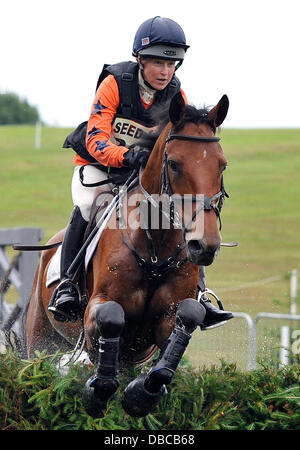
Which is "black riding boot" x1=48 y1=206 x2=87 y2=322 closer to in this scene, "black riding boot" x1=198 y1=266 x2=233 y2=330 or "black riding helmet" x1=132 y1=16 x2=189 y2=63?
"black riding boot" x1=198 y1=266 x2=233 y2=330

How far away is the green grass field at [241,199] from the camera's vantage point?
67.7 ft

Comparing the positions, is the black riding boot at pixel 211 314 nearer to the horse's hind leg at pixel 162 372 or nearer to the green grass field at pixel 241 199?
the horse's hind leg at pixel 162 372

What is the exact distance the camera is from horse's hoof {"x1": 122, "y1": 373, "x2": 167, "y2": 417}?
504cm

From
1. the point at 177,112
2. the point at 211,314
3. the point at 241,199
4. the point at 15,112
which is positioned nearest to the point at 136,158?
the point at 177,112

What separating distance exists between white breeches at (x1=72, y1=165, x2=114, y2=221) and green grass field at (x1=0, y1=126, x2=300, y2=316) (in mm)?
7062

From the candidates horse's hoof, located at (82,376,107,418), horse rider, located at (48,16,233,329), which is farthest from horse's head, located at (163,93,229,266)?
horse's hoof, located at (82,376,107,418)

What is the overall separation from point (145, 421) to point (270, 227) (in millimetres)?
21245

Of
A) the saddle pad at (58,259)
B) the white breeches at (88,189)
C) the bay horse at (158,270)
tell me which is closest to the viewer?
the bay horse at (158,270)

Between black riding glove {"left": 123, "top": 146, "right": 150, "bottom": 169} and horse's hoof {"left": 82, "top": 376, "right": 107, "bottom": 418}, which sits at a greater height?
black riding glove {"left": 123, "top": 146, "right": 150, "bottom": 169}

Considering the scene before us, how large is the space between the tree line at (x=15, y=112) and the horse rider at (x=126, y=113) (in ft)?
147

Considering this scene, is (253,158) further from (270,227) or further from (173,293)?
(173,293)

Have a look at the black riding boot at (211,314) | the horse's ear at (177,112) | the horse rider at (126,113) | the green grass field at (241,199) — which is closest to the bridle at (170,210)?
the horse's ear at (177,112)

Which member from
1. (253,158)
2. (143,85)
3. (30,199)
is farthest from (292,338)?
(253,158)

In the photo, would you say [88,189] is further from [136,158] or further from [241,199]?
[241,199]
